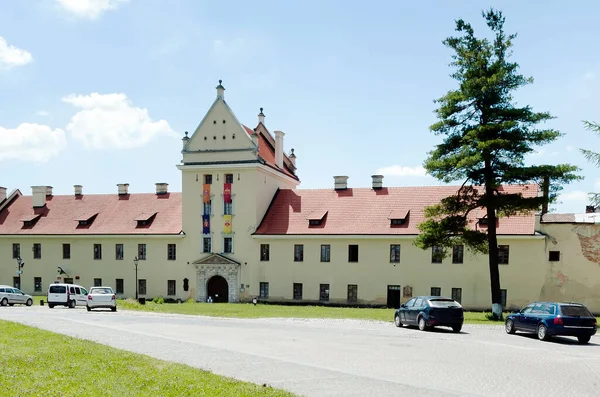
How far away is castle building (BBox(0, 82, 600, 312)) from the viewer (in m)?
44.8

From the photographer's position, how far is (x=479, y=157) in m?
33.9

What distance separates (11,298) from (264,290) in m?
19.1

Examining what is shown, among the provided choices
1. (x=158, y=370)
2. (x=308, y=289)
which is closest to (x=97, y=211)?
(x=308, y=289)

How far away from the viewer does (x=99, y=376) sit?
41.7ft

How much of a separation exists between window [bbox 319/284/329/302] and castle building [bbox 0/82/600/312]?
0.08 m

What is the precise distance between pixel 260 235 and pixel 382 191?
11.0m

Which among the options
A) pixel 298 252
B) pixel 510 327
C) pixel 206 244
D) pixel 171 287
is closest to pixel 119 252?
pixel 171 287

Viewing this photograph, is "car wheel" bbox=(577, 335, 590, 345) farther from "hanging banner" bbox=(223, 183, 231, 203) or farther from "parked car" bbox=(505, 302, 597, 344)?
"hanging banner" bbox=(223, 183, 231, 203)

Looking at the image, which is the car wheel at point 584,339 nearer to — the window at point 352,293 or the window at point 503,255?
the window at point 503,255

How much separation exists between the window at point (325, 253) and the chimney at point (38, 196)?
30532mm

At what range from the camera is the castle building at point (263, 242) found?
147 feet

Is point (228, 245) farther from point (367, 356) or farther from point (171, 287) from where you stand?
point (367, 356)

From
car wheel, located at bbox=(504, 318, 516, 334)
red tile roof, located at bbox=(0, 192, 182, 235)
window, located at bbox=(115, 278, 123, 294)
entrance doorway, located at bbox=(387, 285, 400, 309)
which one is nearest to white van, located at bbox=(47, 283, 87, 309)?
window, located at bbox=(115, 278, 123, 294)

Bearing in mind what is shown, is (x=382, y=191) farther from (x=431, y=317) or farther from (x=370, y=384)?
(x=370, y=384)
